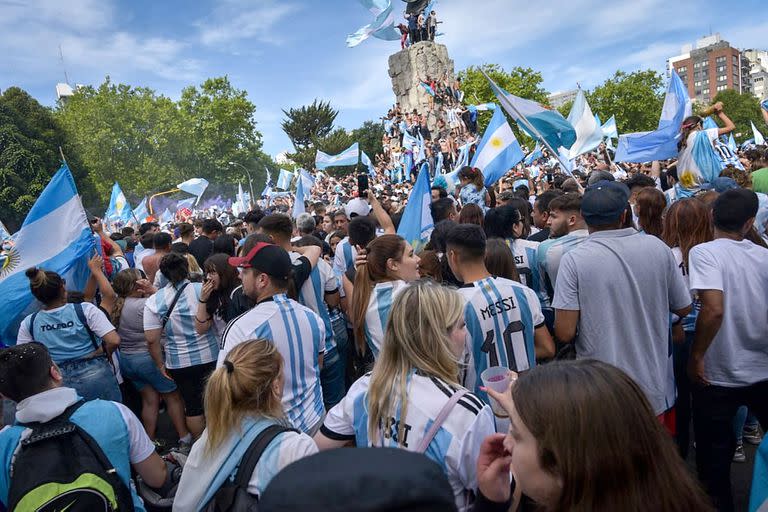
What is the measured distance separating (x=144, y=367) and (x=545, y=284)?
11.5ft

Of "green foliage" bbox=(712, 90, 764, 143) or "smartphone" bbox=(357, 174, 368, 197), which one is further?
"green foliage" bbox=(712, 90, 764, 143)

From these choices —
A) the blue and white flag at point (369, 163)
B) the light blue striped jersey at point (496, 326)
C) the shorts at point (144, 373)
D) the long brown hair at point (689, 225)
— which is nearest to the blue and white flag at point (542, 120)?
the long brown hair at point (689, 225)

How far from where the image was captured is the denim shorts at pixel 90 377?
3777 millimetres

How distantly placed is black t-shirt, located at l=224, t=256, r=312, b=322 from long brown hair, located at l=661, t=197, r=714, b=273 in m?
2.73

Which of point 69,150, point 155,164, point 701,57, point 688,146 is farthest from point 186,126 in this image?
point 701,57

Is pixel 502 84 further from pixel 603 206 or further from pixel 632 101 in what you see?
pixel 603 206

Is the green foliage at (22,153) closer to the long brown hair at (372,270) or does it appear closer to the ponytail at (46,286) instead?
the ponytail at (46,286)

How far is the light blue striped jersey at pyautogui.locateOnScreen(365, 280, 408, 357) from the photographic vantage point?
3117 millimetres

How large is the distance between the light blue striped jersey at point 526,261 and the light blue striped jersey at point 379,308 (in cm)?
129

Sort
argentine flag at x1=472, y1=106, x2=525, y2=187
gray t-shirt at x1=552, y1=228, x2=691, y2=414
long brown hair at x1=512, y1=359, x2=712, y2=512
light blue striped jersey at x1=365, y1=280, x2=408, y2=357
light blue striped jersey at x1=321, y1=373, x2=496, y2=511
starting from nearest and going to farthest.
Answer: long brown hair at x1=512, y1=359, x2=712, y2=512 < light blue striped jersey at x1=321, y1=373, x2=496, y2=511 < gray t-shirt at x1=552, y1=228, x2=691, y2=414 < light blue striped jersey at x1=365, y1=280, x2=408, y2=357 < argentine flag at x1=472, y1=106, x2=525, y2=187

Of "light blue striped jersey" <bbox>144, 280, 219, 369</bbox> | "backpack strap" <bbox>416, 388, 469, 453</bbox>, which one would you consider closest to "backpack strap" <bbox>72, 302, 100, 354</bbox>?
"light blue striped jersey" <bbox>144, 280, 219, 369</bbox>

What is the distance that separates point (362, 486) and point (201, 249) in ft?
19.3

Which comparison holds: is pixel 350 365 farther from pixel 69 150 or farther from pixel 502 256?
pixel 69 150

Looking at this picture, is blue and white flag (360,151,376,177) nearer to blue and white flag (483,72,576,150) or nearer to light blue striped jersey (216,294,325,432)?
blue and white flag (483,72,576,150)
